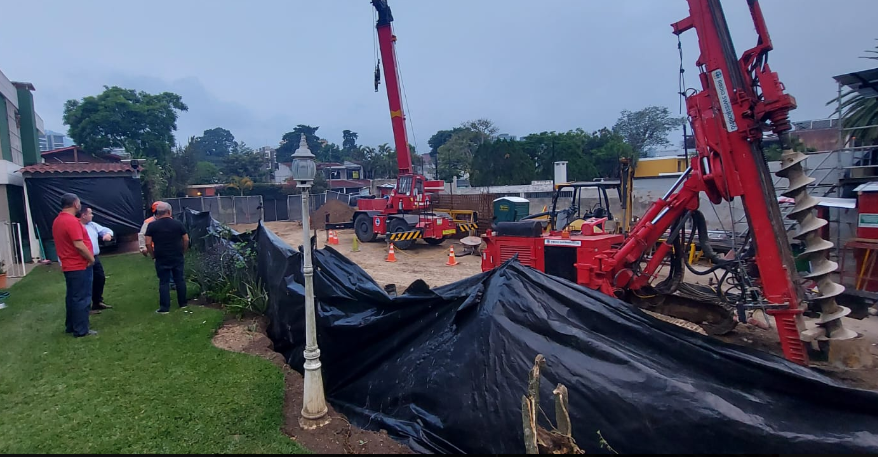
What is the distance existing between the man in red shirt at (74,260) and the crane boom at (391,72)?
40.1 ft

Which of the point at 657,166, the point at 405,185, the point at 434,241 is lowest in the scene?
the point at 434,241

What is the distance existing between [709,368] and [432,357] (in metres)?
2.00

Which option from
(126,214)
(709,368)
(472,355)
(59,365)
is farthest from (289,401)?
(126,214)

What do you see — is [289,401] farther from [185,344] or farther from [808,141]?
[808,141]

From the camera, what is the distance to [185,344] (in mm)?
5285

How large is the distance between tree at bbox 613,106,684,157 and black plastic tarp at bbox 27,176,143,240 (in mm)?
50536

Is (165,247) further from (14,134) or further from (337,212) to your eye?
(337,212)

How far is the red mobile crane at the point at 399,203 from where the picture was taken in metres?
16.2

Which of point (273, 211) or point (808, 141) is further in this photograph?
point (273, 211)

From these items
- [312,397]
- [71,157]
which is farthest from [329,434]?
[71,157]

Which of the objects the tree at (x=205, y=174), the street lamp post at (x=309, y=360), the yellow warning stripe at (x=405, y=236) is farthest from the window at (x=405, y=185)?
the tree at (x=205, y=174)

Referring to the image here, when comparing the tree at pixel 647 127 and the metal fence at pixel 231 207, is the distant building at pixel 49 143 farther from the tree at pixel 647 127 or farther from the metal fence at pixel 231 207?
the tree at pixel 647 127

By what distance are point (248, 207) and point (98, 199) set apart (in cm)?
1733

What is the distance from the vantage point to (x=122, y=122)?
122ft
